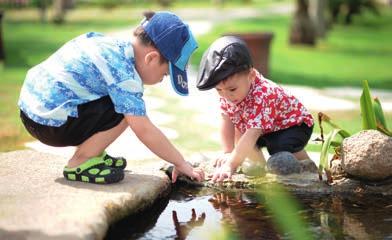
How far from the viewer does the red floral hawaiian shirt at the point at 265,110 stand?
3.74m

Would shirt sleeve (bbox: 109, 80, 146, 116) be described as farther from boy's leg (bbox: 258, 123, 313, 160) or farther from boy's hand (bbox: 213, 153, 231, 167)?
boy's leg (bbox: 258, 123, 313, 160)

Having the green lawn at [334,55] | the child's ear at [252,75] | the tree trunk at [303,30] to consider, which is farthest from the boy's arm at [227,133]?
the tree trunk at [303,30]

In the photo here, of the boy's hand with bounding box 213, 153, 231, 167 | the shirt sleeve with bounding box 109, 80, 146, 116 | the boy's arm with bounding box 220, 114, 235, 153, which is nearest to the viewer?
the shirt sleeve with bounding box 109, 80, 146, 116

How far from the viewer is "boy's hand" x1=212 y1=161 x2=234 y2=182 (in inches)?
141

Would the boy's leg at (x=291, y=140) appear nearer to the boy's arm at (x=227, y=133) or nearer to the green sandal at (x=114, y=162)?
the boy's arm at (x=227, y=133)

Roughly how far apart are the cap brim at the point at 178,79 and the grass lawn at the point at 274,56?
1.38 m

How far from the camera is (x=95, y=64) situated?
130 inches

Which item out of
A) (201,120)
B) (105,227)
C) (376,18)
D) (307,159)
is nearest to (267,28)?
(376,18)

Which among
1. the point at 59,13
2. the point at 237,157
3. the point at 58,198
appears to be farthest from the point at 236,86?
the point at 59,13

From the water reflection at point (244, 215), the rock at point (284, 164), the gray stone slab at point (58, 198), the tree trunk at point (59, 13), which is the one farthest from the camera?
the tree trunk at point (59, 13)

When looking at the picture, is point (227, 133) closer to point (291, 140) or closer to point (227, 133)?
point (227, 133)

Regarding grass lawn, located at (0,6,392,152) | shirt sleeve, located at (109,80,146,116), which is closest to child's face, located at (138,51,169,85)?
shirt sleeve, located at (109,80,146,116)

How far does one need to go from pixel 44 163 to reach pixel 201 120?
242 centimetres

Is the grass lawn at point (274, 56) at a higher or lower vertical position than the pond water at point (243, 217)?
higher
